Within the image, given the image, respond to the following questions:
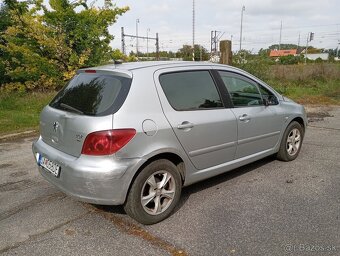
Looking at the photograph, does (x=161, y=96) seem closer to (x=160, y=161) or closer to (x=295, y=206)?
(x=160, y=161)

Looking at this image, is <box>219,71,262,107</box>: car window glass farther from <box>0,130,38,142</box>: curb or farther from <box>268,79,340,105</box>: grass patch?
<box>268,79,340,105</box>: grass patch

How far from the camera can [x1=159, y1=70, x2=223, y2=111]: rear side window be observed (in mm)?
3451

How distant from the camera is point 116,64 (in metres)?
3.78

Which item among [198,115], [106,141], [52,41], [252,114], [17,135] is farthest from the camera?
[52,41]

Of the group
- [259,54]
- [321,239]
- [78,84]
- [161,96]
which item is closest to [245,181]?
[321,239]

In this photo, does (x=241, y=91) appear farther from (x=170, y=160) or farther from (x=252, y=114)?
(x=170, y=160)

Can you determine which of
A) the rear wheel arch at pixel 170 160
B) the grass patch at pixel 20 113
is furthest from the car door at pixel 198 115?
the grass patch at pixel 20 113

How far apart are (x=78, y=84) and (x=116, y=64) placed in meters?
0.50

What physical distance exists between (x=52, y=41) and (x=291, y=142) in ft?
35.6

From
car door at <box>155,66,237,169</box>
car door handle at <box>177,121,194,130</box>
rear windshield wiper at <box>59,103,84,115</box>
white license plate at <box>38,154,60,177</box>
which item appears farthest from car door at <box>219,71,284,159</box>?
white license plate at <box>38,154,60,177</box>

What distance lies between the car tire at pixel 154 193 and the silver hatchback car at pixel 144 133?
0.03ft

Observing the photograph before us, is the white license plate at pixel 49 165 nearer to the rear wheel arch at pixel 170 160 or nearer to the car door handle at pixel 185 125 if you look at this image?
the rear wheel arch at pixel 170 160

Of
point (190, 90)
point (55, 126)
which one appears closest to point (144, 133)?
point (190, 90)

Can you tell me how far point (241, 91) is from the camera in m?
4.33
